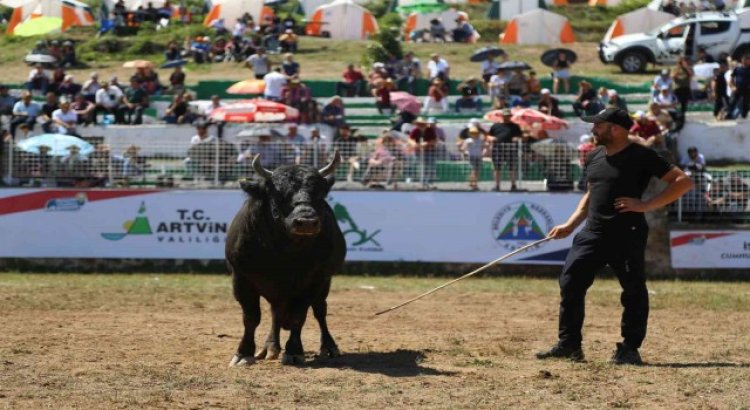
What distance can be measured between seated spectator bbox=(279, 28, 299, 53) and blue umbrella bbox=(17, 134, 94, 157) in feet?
70.9

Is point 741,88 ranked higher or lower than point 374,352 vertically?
higher

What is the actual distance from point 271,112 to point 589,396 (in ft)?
65.8

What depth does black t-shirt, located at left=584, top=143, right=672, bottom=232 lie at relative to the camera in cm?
1151

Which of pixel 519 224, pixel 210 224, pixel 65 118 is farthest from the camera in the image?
pixel 65 118

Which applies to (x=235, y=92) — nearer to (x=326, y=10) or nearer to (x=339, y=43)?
(x=339, y=43)

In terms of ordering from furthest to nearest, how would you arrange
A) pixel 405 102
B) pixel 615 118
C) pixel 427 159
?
pixel 405 102 → pixel 427 159 → pixel 615 118

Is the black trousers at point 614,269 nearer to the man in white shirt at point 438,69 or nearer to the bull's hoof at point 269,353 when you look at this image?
the bull's hoof at point 269,353

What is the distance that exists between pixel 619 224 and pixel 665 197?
47 centimetres

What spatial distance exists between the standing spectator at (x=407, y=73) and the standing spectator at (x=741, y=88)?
8.87 metres

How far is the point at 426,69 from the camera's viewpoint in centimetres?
4194

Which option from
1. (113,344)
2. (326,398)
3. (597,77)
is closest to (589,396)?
(326,398)

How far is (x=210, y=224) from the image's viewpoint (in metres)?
23.5

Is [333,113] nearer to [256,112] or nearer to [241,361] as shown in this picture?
[256,112]

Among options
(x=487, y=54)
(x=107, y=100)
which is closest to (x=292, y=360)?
(x=107, y=100)
